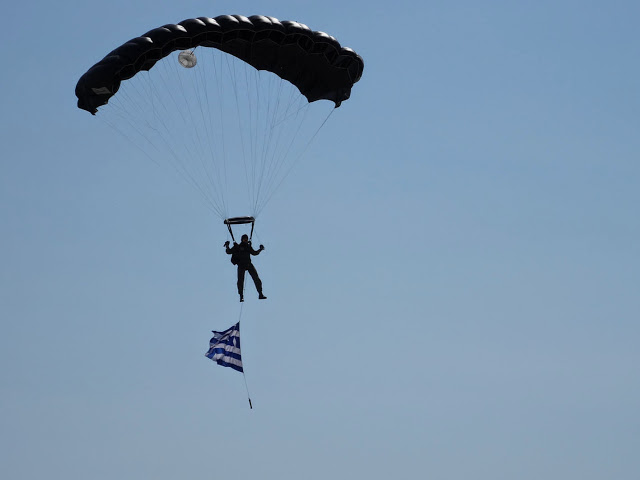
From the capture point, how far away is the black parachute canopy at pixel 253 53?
135ft

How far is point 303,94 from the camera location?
44.7m

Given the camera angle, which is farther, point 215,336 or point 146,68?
point 215,336

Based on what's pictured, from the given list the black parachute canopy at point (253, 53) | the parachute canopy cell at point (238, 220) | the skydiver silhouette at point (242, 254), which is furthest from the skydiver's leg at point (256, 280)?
the black parachute canopy at point (253, 53)

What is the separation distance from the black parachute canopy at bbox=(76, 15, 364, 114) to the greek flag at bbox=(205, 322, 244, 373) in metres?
6.82

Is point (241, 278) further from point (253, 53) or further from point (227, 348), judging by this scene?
point (253, 53)

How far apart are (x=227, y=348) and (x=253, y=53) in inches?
319

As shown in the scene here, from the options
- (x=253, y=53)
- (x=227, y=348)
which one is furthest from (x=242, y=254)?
(x=253, y=53)

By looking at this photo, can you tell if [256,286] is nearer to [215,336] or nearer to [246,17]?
[215,336]

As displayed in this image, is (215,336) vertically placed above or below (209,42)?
below

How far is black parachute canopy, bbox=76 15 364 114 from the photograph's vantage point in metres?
41.1

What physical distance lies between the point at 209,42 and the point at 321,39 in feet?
→ 9.77

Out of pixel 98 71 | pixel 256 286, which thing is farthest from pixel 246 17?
pixel 256 286

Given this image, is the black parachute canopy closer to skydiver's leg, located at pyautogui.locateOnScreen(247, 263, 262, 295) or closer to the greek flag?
skydiver's leg, located at pyautogui.locateOnScreen(247, 263, 262, 295)

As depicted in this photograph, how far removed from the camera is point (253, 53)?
142 ft
